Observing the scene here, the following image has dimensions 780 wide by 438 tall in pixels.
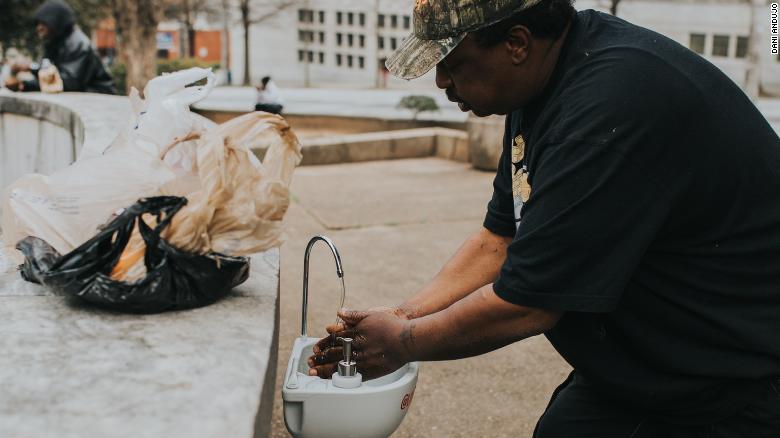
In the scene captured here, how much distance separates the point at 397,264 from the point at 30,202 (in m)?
3.76

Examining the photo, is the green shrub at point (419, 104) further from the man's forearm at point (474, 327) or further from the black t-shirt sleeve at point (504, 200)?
the man's forearm at point (474, 327)

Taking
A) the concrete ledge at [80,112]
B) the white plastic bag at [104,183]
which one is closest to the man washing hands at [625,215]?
the white plastic bag at [104,183]

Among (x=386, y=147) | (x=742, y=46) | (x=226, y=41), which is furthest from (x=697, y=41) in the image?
(x=386, y=147)

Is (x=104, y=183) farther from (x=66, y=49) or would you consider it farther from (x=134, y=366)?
(x=66, y=49)

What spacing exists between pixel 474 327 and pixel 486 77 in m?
0.49

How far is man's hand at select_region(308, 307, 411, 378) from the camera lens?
6.96ft

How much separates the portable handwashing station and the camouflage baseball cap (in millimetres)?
700

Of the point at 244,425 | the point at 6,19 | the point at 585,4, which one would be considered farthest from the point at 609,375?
the point at 585,4

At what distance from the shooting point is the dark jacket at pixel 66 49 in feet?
29.0

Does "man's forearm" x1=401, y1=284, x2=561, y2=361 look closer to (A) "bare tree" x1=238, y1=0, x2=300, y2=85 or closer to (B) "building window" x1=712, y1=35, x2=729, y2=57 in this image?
(B) "building window" x1=712, y1=35, x2=729, y2=57

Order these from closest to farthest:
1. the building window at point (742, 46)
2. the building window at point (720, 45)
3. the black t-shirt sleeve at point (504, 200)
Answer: the black t-shirt sleeve at point (504, 200) < the building window at point (742, 46) < the building window at point (720, 45)

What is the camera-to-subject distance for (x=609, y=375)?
1.85 metres

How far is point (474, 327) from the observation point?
5.77 ft

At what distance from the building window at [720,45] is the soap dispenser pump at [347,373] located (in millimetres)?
31232
